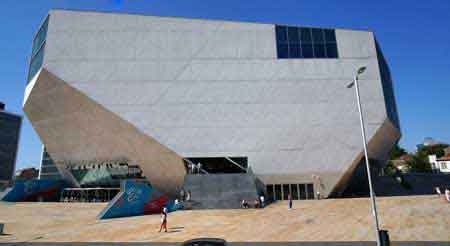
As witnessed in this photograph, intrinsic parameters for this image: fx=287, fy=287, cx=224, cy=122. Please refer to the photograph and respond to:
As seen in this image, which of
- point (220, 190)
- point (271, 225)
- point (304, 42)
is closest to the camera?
point (271, 225)

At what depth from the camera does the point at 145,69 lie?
3294cm

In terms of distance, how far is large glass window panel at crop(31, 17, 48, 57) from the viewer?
36.1 m

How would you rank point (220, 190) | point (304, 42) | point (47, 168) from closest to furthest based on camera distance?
point (220, 190), point (304, 42), point (47, 168)

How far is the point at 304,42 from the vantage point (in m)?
33.9

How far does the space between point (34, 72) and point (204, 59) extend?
21832 millimetres

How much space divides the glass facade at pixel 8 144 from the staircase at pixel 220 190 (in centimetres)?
11406

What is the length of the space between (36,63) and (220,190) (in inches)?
1133

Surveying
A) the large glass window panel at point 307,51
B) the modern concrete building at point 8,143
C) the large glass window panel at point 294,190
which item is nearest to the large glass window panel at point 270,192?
the large glass window panel at point 294,190

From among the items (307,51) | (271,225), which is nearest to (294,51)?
(307,51)

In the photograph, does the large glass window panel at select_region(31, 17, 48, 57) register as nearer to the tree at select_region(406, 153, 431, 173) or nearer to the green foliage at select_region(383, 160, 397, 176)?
the green foliage at select_region(383, 160, 397, 176)

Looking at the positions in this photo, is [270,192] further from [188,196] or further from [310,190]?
[188,196]

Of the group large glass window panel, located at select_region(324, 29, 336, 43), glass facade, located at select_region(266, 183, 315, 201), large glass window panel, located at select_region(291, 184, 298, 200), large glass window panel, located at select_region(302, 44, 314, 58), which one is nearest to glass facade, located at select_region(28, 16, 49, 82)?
glass facade, located at select_region(266, 183, 315, 201)

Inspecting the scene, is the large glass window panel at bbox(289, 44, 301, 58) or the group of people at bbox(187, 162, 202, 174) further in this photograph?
the large glass window panel at bbox(289, 44, 301, 58)

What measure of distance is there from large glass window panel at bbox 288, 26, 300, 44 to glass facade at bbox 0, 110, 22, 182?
120m
